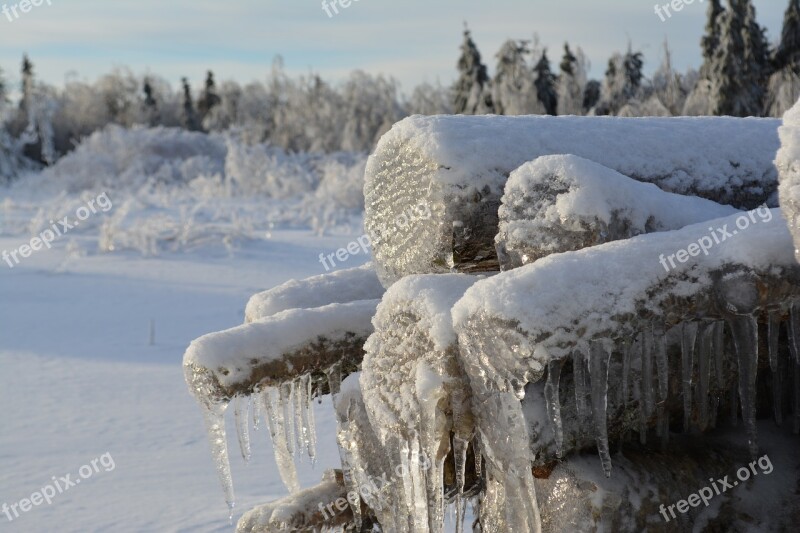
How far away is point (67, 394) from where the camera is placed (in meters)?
6.07

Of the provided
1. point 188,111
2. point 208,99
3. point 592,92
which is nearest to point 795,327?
point 592,92

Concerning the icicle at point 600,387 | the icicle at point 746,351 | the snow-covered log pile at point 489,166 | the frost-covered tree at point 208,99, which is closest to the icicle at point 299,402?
the snow-covered log pile at point 489,166

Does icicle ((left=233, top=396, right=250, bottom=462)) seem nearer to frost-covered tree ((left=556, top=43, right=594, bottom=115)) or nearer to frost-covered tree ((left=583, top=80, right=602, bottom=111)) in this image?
frost-covered tree ((left=556, top=43, right=594, bottom=115))

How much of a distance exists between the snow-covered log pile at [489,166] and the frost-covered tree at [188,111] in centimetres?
3281

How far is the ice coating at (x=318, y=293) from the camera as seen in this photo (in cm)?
294

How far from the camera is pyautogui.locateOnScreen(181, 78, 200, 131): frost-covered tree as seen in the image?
34.2 m

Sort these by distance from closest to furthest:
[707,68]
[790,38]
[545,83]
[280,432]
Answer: [280,432]
[707,68]
[790,38]
[545,83]

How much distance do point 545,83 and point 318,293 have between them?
1905 centimetres

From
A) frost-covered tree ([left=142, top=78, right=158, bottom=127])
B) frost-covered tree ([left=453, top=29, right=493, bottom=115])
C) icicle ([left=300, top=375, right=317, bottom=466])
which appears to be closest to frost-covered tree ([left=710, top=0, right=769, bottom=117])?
frost-covered tree ([left=453, top=29, right=493, bottom=115])

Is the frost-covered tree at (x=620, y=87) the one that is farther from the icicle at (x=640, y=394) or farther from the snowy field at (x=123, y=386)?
the icicle at (x=640, y=394)

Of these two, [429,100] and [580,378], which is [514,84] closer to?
[429,100]

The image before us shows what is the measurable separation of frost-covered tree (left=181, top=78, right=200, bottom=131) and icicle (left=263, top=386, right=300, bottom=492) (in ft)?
107

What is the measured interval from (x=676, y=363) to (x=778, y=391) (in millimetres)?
285

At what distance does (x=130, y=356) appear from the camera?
7129 millimetres
